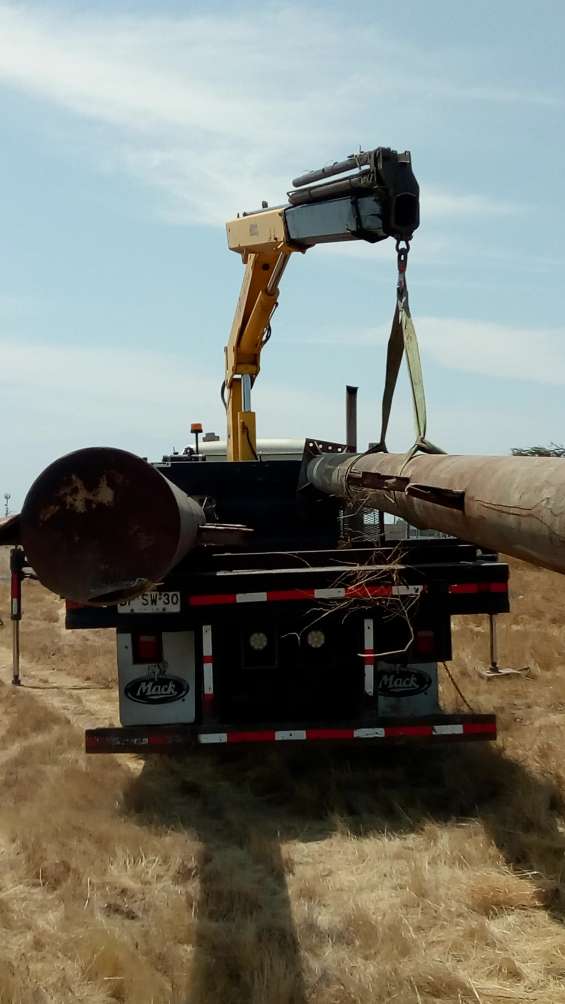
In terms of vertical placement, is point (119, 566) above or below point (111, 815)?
above

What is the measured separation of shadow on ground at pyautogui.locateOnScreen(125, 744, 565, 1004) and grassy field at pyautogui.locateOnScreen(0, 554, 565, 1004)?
13 mm

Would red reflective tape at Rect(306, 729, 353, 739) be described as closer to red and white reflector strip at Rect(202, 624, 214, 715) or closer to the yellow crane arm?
red and white reflector strip at Rect(202, 624, 214, 715)

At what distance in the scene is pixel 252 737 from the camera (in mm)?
5949

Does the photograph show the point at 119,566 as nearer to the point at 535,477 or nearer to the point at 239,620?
the point at 535,477

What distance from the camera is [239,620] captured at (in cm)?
601

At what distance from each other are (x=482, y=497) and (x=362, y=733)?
248cm

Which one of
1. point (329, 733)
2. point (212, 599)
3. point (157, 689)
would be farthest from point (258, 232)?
point (329, 733)

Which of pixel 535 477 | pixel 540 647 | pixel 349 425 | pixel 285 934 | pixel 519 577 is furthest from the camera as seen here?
pixel 519 577

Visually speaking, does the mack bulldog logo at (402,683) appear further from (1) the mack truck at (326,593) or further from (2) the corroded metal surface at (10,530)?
(2) the corroded metal surface at (10,530)

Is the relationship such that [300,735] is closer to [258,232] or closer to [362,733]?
[362,733]

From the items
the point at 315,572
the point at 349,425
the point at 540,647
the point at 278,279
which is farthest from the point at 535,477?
the point at 540,647

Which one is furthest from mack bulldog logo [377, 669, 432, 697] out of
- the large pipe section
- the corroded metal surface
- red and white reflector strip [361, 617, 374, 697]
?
the corroded metal surface

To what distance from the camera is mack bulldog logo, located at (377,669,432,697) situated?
6.35m

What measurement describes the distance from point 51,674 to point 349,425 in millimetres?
4478
